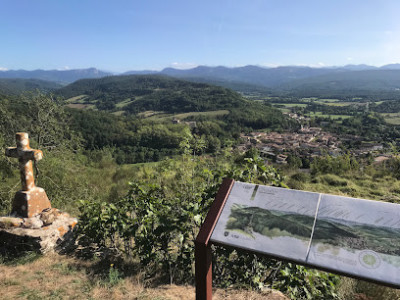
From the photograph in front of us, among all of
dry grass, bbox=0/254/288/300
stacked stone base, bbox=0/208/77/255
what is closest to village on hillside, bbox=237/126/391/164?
stacked stone base, bbox=0/208/77/255

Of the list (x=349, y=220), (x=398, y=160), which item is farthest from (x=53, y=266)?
(x=398, y=160)

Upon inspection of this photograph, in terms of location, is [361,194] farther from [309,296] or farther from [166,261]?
[166,261]

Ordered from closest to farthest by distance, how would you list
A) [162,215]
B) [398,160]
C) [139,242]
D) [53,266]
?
[162,215]
[139,242]
[53,266]
[398,160]

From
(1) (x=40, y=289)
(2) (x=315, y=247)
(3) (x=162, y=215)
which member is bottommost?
(1) (x=40, y=289)

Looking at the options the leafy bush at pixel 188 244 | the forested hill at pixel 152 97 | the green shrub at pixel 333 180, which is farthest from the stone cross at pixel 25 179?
the forested hill at pixel 152 97

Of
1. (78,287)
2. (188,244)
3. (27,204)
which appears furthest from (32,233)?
(188,244)

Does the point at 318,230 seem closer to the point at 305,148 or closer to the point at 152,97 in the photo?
the point at 305,148
